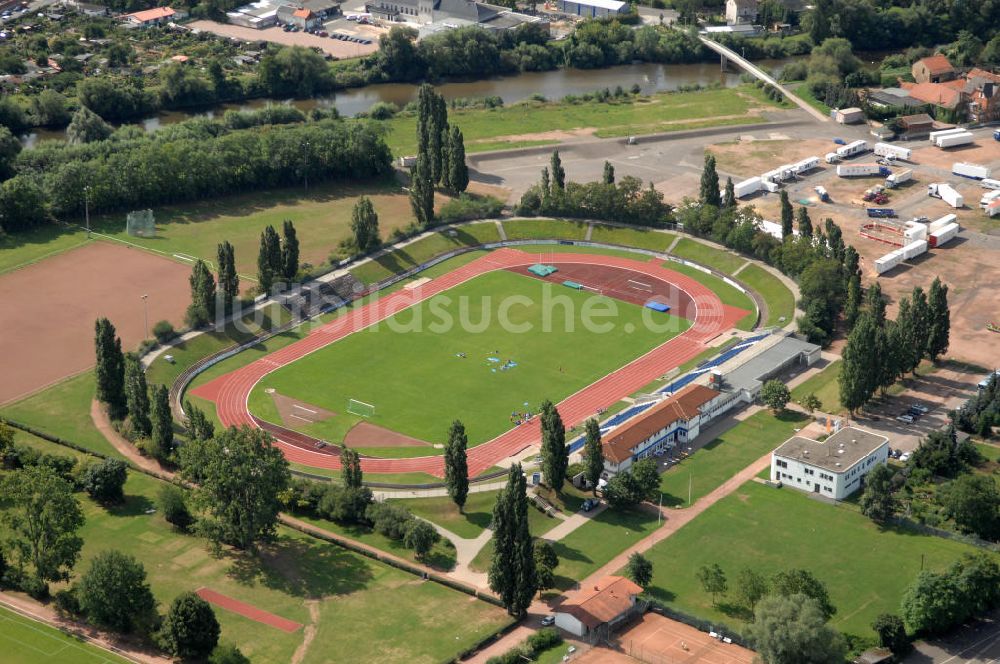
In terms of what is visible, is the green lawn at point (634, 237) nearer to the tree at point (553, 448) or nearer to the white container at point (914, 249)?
the white container at point (914, 249)

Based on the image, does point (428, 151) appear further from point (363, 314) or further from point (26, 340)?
point (26, 340)

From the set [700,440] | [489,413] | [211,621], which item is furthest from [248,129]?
[211,621]

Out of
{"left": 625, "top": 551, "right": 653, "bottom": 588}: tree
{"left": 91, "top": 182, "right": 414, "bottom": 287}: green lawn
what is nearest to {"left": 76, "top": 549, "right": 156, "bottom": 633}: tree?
{"left": 625, "top": 551, "right": 653, "bottom": 588}: tree

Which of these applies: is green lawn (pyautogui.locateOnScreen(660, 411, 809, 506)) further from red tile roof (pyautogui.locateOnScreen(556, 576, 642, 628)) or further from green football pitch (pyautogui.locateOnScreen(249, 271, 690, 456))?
green football pitch (pyautogui.locateOnScreen(249, 271, 690, 456))

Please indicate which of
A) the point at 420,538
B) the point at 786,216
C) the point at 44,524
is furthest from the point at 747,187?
the point at 44,524

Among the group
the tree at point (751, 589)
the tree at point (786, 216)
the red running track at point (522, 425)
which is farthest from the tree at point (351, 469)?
the tree at point (786, 216)

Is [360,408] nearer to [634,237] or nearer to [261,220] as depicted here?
[261,220]

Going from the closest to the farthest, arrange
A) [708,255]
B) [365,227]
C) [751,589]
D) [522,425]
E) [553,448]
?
[751,589], [553,448], [522,425], [365,227], [708,255]
